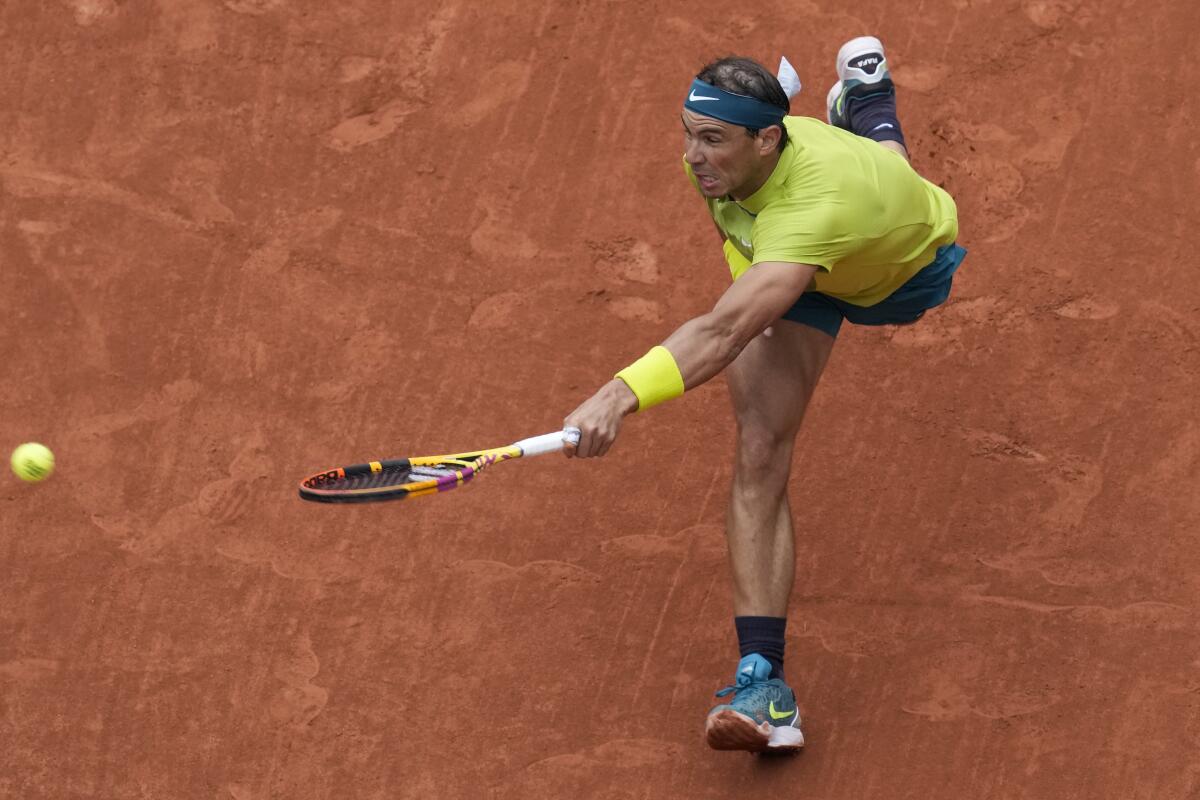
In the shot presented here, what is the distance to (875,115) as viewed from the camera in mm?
5746

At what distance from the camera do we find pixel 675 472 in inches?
238

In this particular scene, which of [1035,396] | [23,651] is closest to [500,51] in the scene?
[1035,396]

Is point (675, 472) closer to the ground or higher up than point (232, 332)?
closer to the ground

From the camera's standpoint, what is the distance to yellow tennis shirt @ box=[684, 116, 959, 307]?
4.64 metres

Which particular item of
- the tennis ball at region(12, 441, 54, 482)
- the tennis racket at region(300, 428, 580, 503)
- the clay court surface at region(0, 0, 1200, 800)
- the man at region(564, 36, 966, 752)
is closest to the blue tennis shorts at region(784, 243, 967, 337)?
the man at region(564, 36, 966, 752)

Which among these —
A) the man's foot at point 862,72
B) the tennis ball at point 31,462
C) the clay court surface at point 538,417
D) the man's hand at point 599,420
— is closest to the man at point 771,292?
the man's hand at point 599,420

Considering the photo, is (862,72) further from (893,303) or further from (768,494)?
(768,494)

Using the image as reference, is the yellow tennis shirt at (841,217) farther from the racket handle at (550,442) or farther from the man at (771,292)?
the racket handle at (550,442)

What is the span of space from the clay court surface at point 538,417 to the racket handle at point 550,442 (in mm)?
1378

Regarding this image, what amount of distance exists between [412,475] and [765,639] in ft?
3.94

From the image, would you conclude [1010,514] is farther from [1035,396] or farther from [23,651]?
[23,651]

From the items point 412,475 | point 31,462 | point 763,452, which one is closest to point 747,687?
point 763,452

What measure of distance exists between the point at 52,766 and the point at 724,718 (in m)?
1.98

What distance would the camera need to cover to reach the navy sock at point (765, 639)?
5.15m
